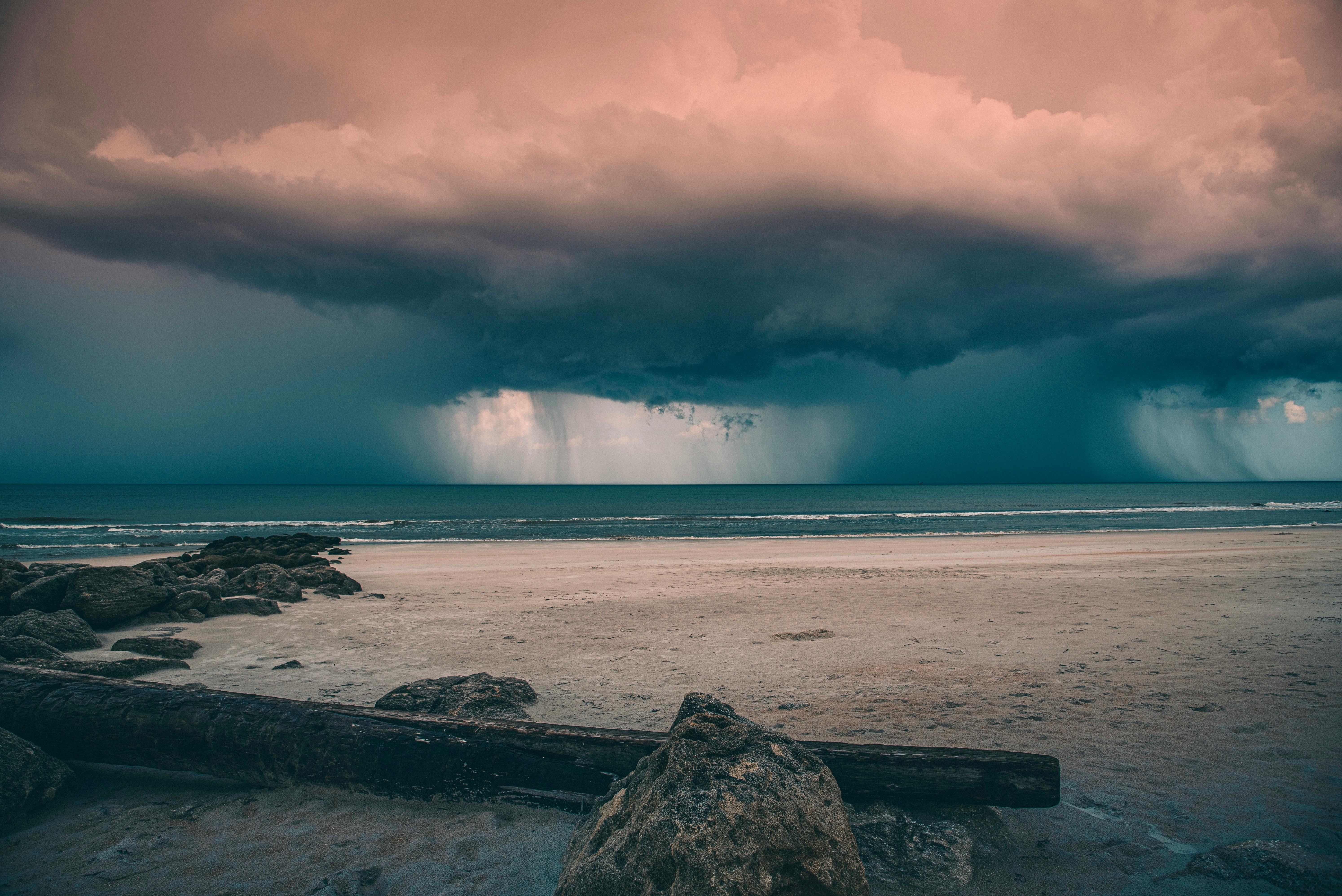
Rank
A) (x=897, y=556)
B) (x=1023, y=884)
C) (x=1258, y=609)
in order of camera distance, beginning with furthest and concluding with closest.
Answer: (x=897, y=556)
(x=1258, y=609)
(x=1023, y=884)

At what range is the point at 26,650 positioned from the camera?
6660 millimetres

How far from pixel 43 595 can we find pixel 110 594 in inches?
38.2

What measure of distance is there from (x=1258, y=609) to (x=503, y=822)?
12.4m

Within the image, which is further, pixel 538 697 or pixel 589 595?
pixel 589 595

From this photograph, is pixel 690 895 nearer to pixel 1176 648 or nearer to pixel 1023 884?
pixel 1023 884

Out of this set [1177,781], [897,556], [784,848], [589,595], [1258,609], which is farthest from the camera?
[897,556]

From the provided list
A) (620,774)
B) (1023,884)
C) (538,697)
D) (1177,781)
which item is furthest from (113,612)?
(1177,781)

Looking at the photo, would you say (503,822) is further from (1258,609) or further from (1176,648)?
(1258,609)

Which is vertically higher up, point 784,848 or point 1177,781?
point 784,848

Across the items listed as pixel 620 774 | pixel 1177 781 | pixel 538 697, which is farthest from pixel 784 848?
pixel 538 697

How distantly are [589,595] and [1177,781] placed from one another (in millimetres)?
10411

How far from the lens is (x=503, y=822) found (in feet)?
12.5

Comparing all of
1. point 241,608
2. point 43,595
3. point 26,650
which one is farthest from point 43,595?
point 26,650

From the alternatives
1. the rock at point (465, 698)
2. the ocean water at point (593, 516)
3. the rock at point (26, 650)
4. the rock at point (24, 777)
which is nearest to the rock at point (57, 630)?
the rock at point (26, 650)
